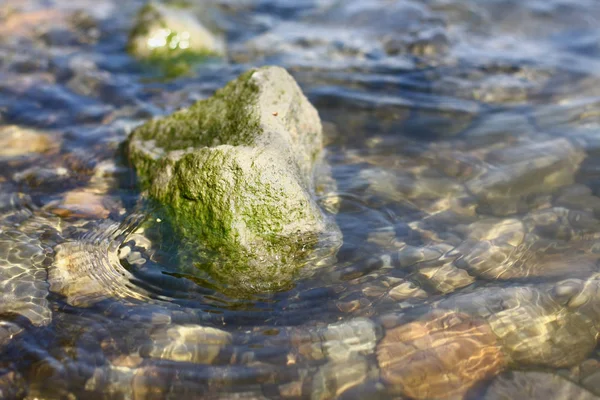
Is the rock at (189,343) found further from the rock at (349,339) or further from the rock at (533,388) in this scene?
the rock at (533,388)

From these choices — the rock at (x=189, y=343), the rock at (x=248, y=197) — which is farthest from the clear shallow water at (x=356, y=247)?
the rock at (x=248, y=197)

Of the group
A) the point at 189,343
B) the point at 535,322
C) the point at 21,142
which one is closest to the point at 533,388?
the point at 535,322

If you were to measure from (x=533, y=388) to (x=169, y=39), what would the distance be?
6.02 m

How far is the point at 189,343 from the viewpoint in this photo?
9.40ft


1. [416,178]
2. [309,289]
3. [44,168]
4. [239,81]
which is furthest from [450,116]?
[44,168]

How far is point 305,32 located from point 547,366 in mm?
5960

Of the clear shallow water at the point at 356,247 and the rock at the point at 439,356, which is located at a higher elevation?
the clear shallow water at the point at 356,247

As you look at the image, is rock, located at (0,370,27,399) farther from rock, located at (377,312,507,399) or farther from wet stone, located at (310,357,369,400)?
rock, located at (377,312,507,399)

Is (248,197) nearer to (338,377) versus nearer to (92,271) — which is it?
(92,271)

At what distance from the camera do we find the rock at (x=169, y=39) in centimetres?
700

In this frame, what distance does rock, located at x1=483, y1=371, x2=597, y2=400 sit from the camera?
8.68 ft

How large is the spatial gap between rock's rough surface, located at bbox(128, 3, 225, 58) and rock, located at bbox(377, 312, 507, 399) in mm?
5147

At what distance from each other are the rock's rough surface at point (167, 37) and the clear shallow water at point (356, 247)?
0.36 meters

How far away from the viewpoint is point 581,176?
14.1ft
